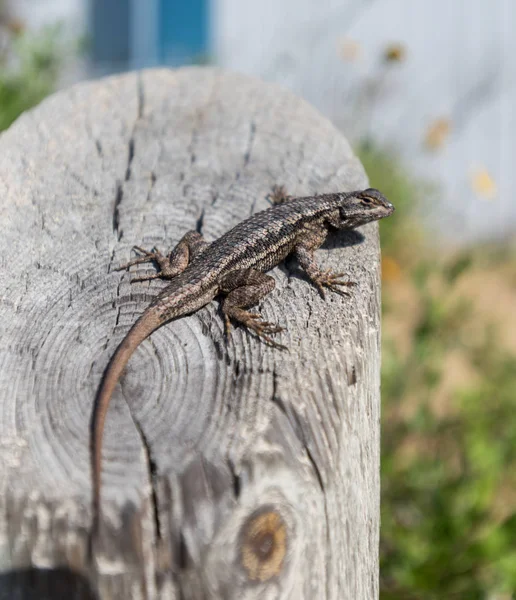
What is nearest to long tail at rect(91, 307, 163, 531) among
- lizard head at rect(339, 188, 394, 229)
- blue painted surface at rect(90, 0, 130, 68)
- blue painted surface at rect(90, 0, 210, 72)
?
lizard head at rect(339, 188, 394, 229)

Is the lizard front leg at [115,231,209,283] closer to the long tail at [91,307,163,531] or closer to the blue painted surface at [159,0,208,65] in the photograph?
the long tail at [91,307,163,531]

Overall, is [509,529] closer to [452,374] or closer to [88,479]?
[88,479]

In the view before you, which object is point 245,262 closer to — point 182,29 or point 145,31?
point 182,29

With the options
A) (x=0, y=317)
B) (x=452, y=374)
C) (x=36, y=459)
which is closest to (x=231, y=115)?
(x=0, y=317)

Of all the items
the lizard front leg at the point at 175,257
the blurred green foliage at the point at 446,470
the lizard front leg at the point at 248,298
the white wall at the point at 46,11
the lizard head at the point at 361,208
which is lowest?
the blurred green foliage at the point at 446,470

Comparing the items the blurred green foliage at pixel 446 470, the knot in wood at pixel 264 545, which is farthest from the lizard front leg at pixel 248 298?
the blurred green foliage at pixel 446 470

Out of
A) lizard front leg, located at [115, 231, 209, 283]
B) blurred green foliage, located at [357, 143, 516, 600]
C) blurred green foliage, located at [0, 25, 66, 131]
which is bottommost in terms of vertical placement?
blurred green foliage, located at [357, 143, 516, 600]

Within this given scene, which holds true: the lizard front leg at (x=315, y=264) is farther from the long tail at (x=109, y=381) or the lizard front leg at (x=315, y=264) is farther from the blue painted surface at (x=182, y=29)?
the blue painted surface at (x=182, y=29)

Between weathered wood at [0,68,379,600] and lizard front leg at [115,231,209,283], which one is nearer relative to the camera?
weathered wood at [0,68,379,600]
